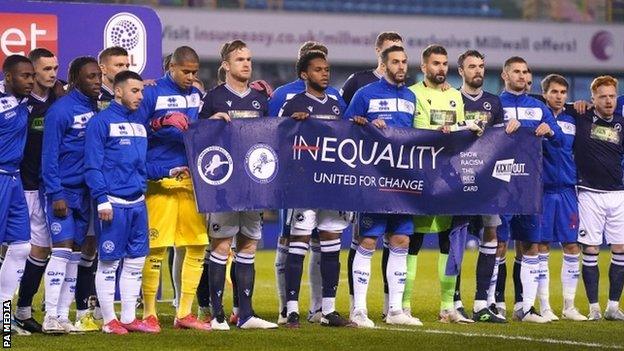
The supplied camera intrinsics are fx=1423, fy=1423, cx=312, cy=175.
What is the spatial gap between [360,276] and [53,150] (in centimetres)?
242

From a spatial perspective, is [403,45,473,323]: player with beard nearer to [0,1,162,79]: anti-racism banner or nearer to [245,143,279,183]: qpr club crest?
[245,143,279,183]: qpr club crest

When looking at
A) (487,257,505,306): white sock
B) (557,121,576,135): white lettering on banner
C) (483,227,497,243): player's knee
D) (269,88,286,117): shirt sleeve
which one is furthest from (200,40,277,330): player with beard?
(557,121,576,135): white lettering on banner

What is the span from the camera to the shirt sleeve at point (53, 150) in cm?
945

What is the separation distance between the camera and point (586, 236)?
11.7 meters

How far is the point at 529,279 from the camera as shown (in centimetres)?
1124

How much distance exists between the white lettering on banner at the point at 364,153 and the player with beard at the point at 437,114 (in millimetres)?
239

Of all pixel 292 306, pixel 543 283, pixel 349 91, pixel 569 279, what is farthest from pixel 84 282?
pixel 569 279

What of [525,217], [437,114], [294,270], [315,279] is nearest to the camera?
[294,270]

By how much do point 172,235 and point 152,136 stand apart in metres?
0.71

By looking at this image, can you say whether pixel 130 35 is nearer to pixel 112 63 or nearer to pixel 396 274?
pixel 112 63

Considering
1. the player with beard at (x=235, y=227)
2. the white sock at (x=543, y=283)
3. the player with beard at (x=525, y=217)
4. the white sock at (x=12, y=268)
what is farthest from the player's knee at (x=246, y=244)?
the white sock at (x=543, y=283)

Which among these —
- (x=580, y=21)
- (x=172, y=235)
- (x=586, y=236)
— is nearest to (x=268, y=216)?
(x=580, y=21)

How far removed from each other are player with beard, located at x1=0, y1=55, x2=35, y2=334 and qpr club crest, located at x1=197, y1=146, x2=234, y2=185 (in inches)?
48.1

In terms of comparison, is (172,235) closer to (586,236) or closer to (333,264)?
(333,264)
